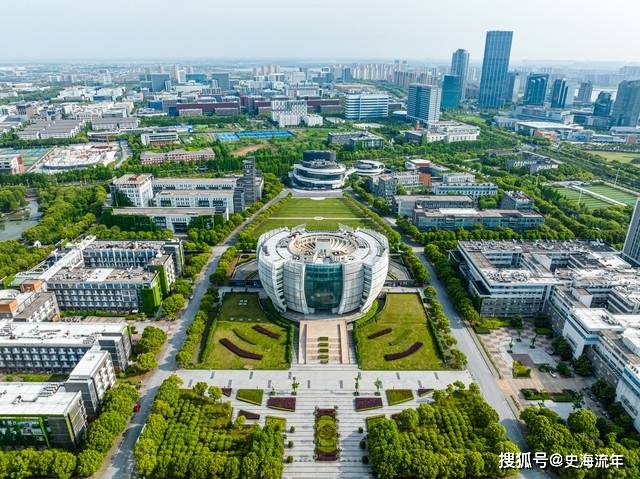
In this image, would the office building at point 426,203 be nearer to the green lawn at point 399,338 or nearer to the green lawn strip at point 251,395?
the green lawn at point 399,338

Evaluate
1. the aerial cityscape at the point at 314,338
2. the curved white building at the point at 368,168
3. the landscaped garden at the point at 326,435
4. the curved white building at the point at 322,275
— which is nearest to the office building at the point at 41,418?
the aerial cityscape at the point at 314,338

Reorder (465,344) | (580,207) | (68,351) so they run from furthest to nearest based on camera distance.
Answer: (580,207) → (465,344) → (68,351)

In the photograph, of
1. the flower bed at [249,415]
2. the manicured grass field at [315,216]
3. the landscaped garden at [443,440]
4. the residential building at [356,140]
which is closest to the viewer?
the landscaped garden at [443,440]

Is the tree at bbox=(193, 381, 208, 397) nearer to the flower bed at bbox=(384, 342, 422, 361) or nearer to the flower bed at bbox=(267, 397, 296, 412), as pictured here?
the flower bed at bbox=(267, 397, 296, 412)

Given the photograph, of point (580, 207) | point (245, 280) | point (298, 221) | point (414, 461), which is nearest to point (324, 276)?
point (245, 280)

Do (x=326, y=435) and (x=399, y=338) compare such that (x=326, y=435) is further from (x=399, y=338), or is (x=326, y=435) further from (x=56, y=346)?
(x=56, y=346)

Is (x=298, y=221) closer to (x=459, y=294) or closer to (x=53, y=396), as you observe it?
(x=459, y=294)
